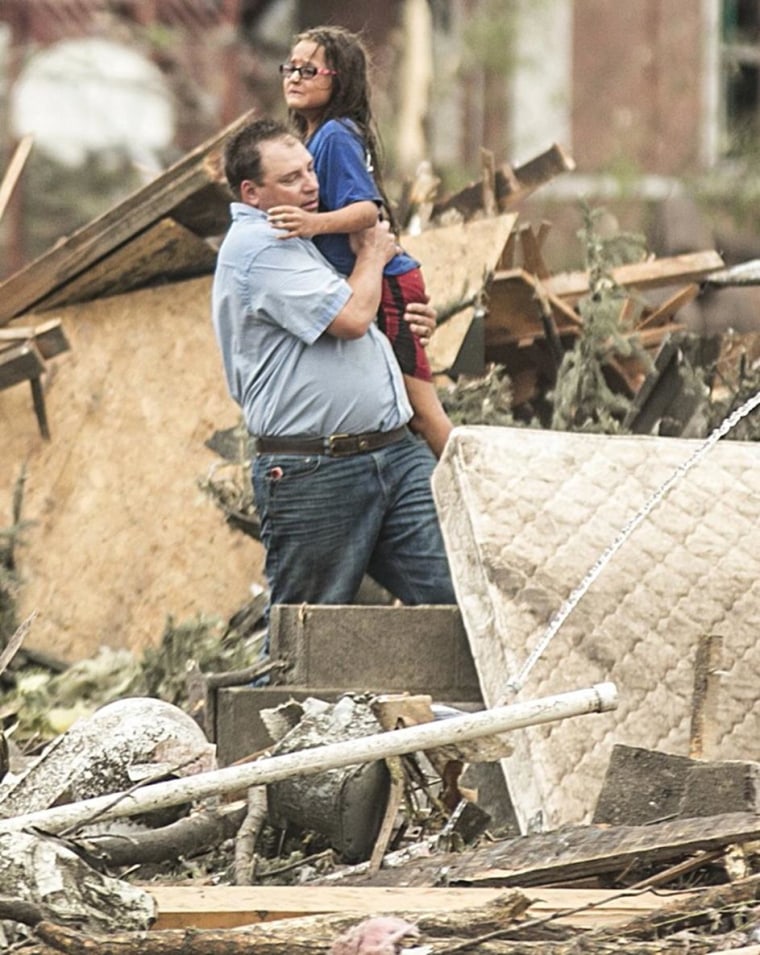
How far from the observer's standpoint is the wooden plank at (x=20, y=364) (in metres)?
7.32

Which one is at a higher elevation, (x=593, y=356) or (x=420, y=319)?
(x=420, y=319)

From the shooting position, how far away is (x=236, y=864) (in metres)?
4.51

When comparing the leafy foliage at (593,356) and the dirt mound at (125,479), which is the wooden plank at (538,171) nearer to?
the leafy foliage at (593,356)

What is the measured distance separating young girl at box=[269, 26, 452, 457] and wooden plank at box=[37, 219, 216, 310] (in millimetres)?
1513

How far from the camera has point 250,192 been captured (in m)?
5.72

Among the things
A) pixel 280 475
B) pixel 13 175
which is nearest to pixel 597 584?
pixel 280 475

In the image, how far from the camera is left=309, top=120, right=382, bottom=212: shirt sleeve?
5.80 metres

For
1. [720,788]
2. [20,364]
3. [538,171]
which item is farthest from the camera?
[538,171]

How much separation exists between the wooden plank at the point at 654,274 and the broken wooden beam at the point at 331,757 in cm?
391

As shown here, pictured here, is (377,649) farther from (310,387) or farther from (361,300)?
(361,300)

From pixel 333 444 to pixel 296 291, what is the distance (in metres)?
0.42

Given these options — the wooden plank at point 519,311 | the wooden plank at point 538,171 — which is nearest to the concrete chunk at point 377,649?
the wooden plank at point 519,311

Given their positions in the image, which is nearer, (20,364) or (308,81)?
(308,81)

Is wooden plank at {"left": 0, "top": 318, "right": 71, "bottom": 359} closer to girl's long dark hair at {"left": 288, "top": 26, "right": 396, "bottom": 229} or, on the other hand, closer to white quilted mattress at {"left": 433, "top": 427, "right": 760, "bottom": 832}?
girl's long dark hair at {"left": 288, "top": 26, "right": 396, "bottom": 229}
